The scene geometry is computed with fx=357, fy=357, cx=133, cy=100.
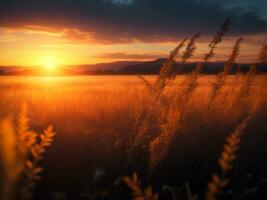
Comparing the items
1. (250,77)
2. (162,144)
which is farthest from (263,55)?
(162,144)

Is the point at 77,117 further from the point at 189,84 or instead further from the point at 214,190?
the point at 214,190

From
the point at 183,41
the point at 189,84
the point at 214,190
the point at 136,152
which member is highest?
the point at 183,41

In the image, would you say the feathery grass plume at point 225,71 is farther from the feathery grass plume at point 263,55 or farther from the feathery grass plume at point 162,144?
the feathery grass plume at point 162,144

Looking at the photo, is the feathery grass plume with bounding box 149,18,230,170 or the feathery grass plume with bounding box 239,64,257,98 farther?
the feathery grass plume with bounding box 239,64,257,98

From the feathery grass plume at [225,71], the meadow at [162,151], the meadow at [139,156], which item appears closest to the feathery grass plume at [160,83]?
the meadow at [162,151]

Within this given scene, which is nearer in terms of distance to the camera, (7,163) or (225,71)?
(7,163)

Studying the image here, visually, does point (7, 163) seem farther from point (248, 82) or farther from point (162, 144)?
point (248, 82)

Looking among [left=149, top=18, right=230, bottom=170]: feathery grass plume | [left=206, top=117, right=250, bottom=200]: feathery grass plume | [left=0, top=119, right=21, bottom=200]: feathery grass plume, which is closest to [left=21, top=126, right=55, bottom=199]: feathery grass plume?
[left=0, top=119, right=21, bottom=200]: feathery grass plume

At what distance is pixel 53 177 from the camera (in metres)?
4.18

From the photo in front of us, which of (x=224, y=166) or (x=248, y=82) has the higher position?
(x=248, y=82)

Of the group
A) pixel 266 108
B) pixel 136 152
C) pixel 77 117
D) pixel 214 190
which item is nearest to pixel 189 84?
pixel 136 152

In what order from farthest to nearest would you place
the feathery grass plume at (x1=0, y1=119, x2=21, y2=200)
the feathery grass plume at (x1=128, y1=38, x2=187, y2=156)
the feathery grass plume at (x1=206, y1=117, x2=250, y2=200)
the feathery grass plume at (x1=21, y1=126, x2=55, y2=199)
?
the feathery grass plume at (x1=128, y1=38, x2=187, y2=156) < the feathery grass plume at (x1=21, y1=126, x2=55, y2=199) < the feathery grass plume at (x1=206, y1=117, x2=250, y2=200) < the feathery grass plume at (x1=0, y1=119, x2=21, y2=200)

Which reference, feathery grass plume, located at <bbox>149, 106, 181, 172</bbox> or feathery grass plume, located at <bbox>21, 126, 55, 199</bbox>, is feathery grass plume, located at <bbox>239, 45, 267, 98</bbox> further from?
feathery grass plume, located at <bbox>21, 126, 55, 199</bbox>

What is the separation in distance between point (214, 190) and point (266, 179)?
3.15 meters
